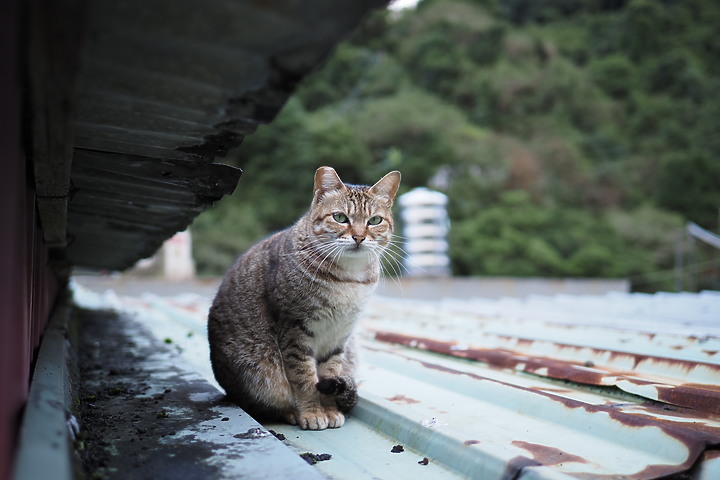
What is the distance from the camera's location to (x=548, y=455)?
4.70ft

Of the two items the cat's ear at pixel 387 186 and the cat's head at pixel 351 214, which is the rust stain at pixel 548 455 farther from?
the cat's ear at pixel 387 186

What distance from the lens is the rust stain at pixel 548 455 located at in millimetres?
1391

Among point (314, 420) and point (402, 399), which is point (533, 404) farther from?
point (314, 420)

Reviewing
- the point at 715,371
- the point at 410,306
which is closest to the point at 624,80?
the point at 410,306

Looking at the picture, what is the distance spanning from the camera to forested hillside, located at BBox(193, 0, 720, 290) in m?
17.4

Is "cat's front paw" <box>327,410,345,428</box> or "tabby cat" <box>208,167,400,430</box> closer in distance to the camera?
"cat's front paw" <box>327,410,345,428</box>

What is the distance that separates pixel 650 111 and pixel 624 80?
10.7ft

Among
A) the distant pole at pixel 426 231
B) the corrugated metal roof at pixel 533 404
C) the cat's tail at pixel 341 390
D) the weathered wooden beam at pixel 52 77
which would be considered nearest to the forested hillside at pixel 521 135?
the distant pole at pixel 426 231

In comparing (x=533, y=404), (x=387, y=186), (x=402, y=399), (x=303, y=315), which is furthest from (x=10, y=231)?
(x=387, y=186)

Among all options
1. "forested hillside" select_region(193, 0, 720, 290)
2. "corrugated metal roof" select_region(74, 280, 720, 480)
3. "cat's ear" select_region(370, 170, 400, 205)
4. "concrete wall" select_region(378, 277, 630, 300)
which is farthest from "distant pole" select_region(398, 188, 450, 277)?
"cat's ear" select_region(370, 170, 400, 205)

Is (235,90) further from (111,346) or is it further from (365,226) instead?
(111,346)

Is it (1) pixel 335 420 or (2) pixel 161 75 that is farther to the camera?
(1) pixel 335 420

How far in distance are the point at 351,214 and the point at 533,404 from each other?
1.08 metres

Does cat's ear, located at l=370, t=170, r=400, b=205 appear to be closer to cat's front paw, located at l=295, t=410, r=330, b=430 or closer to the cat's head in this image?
the cat's head
